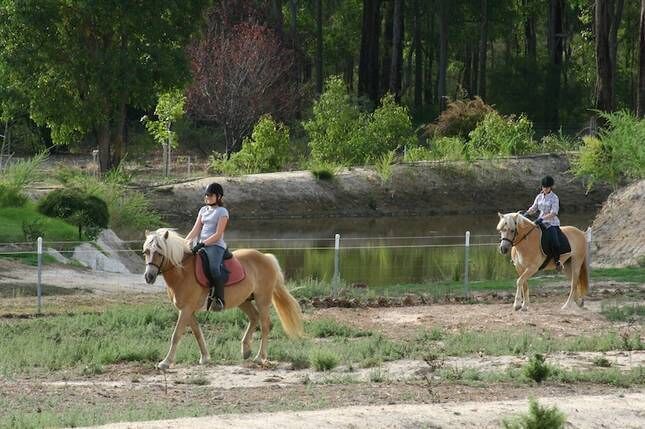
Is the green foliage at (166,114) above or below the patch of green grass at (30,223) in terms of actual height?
above

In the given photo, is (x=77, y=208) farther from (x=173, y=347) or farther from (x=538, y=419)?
(x=538, y=419)

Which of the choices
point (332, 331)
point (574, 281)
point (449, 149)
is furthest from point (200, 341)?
point (449, 149)

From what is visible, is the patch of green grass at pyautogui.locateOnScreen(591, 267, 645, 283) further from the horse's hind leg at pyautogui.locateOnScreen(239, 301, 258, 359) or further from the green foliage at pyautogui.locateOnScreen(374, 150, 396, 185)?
the green foliage at pyautogui.locateOnScreen(374, 150, 396, 185)

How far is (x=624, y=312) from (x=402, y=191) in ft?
93.5

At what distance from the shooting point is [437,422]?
40.9 feet

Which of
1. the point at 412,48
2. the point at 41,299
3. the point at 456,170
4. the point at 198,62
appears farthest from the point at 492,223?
the point at 412,48

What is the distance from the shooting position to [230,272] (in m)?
17.1

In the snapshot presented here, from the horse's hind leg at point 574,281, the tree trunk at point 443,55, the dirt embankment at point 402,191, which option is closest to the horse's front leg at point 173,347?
the horse's hind leg at point 574,281

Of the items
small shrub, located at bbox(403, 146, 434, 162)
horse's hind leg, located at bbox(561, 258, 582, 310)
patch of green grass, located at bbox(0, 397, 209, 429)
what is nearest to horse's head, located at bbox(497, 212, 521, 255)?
horse's hind leg, located at bbox(561, 258, 582, 310)

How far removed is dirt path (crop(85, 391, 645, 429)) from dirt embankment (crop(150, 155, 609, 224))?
3318 cm

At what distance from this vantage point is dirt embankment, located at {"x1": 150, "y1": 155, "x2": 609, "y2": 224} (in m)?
48.1

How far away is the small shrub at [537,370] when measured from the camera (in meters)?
15.1

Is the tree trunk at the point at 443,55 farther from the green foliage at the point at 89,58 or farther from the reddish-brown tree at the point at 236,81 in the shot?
the green foliage at the point at 89,58

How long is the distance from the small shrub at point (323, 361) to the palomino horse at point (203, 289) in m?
0.92
